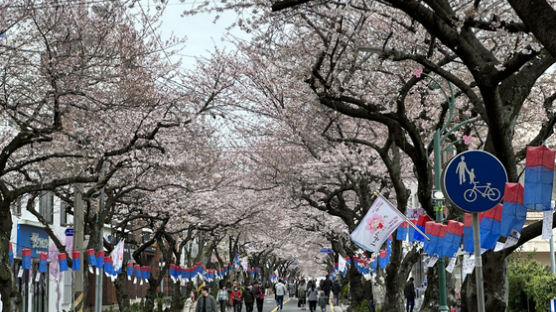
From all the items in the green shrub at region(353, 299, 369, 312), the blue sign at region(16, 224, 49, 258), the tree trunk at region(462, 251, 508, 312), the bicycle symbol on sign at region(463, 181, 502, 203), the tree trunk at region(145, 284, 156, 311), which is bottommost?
the green shrub at region(353, 299, 369, 312)

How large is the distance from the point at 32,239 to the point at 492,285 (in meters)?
24.5

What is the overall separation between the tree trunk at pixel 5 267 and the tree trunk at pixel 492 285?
32.1ft

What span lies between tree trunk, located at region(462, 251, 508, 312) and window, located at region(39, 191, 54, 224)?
24468mm

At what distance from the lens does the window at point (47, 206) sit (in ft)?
104

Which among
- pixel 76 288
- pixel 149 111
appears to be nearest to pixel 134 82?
pixel 149 111

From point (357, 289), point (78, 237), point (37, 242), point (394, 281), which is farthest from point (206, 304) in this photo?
point (357, 289)

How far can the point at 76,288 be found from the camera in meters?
19.8

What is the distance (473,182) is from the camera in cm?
758

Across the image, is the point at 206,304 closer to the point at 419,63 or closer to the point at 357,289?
the point at 419,63

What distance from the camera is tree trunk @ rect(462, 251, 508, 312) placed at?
9.71m

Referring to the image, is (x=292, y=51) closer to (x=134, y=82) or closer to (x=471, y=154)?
(x=134, y=82)

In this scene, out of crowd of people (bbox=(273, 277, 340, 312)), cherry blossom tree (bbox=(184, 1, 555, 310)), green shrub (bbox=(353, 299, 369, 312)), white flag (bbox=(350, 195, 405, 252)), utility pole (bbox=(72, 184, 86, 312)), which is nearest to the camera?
cherry blossom tree (bbox=(184, 1, 555, 310))

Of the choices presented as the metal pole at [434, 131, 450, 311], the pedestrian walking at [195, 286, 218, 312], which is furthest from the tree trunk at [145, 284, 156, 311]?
the metal pole at [434, 131, 450, 311]

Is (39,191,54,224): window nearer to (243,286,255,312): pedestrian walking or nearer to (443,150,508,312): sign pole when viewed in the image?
(243,286,255,312): pedestrian walking
